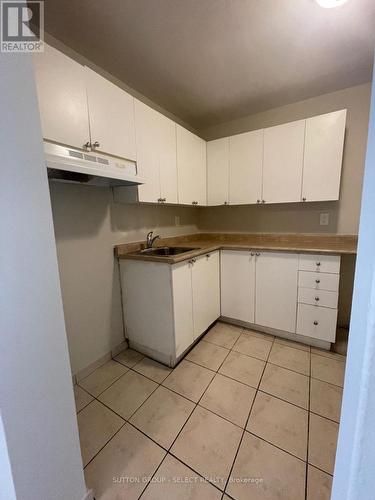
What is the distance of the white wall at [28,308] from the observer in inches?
23.1

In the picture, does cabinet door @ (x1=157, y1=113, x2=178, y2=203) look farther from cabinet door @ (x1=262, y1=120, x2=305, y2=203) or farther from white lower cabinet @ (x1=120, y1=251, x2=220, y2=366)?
cabinet door @ (x1=262, y1=120, x2=305, y2=203)

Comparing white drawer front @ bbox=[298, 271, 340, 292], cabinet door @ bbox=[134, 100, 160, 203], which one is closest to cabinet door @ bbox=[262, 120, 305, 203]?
white drawer front @ bbox=[298, 271, 340, 292]

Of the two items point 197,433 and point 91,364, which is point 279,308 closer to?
point 197,433

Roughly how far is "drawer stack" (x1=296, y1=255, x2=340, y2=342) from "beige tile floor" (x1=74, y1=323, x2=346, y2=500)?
0.21m

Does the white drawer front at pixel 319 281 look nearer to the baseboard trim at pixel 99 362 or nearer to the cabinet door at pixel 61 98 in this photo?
the baseboard trim at pixel 99 362

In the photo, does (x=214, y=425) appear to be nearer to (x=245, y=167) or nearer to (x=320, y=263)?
(x=320, y=263)

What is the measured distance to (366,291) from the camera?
0.39m

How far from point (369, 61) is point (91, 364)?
3.24 metres

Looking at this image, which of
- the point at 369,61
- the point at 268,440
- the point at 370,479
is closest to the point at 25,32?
the point at 370,479

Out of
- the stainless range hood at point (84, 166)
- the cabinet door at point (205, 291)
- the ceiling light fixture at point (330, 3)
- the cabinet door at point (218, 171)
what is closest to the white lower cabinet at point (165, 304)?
the cabinet door at point (205, 291)

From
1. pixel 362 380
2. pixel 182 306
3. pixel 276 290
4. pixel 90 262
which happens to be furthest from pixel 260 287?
pixel 362 380

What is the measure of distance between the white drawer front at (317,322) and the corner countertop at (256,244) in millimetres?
525

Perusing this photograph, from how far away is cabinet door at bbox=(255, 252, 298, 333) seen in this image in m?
1.89

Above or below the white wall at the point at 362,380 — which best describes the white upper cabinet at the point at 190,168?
above
